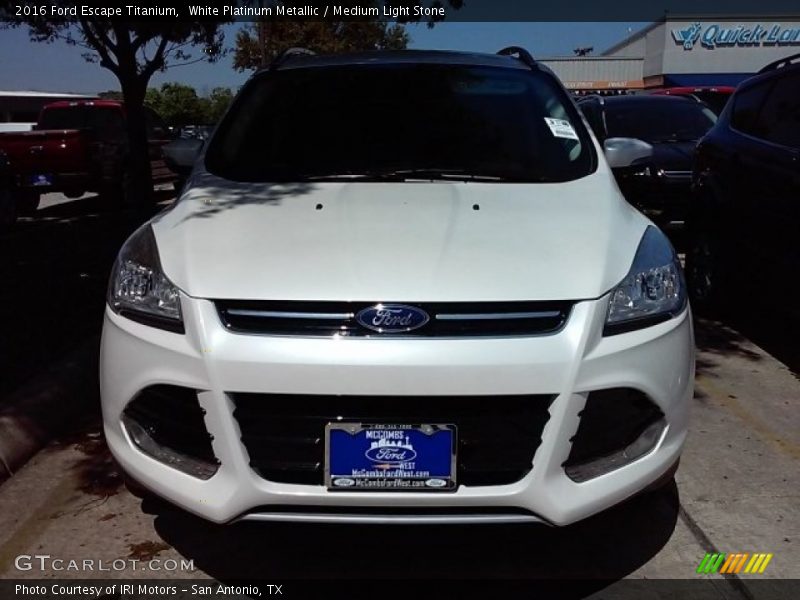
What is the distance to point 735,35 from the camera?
34.3 meters

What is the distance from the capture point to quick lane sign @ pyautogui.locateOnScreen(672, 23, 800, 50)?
112 ft

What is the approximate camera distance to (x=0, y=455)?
351cm

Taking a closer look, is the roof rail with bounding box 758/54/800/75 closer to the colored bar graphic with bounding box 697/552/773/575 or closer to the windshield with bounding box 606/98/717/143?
the windshield with bounding box 606/98/717/143

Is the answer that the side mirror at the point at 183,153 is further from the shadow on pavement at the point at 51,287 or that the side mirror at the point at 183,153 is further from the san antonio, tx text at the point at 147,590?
the san antonio, tx text at the point at 147,590

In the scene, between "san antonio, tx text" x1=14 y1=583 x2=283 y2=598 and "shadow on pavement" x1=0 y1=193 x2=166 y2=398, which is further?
"shadow on pavement" x1=0 y1=193 x2=166 y2=398

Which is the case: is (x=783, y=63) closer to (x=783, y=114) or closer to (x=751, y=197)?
(x=783, y=114)

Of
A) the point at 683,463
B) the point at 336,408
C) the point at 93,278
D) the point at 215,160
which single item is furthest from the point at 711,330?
the point at 93,278

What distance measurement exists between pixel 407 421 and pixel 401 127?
5.55 feet

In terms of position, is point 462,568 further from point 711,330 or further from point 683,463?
point 711,330

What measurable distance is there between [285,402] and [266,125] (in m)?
1.76

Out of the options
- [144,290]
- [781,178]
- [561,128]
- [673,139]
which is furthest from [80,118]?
[144,290]

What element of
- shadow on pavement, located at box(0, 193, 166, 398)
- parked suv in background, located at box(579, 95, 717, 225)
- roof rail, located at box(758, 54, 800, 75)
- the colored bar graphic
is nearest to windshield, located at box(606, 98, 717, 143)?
parked suv in background, located at box(579, 95, 717, 225)

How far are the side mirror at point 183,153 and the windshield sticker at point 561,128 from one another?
1.64 m

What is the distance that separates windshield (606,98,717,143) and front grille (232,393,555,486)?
6879mm
